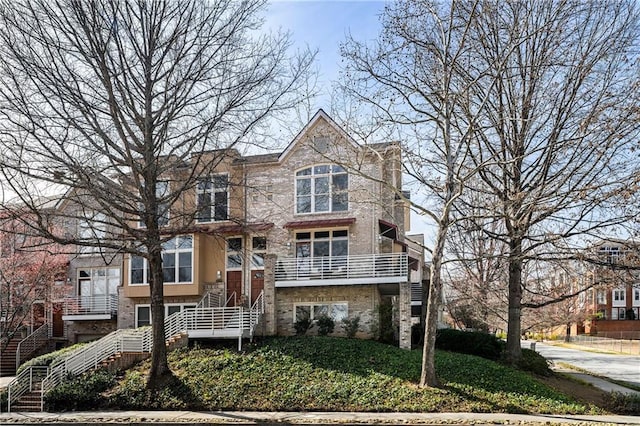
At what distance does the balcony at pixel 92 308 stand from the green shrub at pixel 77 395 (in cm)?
987

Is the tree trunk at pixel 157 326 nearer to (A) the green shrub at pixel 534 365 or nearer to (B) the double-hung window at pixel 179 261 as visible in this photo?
(B) the double-hung window at pixel 179 261

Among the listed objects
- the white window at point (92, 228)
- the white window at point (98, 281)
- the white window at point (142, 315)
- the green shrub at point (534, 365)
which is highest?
the white window at point (92, 228)

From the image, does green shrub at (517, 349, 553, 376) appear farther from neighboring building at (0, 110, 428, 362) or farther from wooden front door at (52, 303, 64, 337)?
wooden front door at (52, 303, 64, 337)

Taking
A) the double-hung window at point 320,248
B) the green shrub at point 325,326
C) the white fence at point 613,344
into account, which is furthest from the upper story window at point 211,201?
the white fence at point 613,344

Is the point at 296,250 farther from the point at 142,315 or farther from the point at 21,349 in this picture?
the point at 21,349

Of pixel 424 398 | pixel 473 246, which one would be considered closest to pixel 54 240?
pixel 424 398

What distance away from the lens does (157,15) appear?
651 inches

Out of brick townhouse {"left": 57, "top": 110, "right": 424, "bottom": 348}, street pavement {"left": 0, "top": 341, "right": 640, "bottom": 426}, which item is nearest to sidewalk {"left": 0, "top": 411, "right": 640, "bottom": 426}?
street pavement {"left": 0, "top": 341, "right": 640, "bottom": 426}

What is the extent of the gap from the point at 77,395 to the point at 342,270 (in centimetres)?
1058

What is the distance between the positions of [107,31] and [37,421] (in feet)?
35.6

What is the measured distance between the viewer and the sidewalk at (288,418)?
13977mm

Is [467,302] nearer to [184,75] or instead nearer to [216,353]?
[216,353]

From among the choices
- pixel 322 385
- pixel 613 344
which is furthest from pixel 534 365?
pixel 613 344

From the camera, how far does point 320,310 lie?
80.1ft
